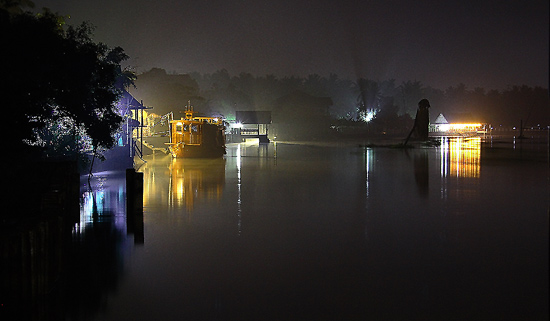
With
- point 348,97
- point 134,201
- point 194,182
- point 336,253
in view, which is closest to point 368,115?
point 348,97

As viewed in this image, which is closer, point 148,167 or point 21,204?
point 21,204

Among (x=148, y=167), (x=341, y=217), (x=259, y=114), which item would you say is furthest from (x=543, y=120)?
(x=341, y=217)

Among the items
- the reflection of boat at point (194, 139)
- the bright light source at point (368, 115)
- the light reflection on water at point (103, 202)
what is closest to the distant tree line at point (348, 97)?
the bright light source at point (368, 115)

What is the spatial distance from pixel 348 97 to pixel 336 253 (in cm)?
15345

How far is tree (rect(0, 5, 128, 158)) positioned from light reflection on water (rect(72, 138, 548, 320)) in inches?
114

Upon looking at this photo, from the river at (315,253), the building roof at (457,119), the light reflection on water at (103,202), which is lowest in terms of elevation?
the river at (315,253)

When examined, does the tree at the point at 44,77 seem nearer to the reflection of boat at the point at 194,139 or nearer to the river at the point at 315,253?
the river at the point at 315,253

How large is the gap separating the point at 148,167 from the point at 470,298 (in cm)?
2340

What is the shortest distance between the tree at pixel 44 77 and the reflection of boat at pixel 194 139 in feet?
61.2

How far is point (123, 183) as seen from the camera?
797 inches

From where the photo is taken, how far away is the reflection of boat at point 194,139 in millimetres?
35438

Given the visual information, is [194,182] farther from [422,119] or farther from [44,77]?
[422,119]

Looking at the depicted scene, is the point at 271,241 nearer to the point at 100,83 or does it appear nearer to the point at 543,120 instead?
the point at 100,83

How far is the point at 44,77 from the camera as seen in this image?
1264 cm
